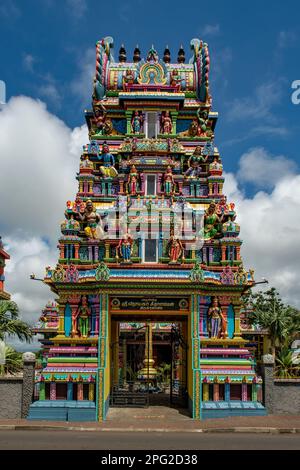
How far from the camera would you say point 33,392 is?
23.3 m

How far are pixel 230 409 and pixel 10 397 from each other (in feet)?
33.6

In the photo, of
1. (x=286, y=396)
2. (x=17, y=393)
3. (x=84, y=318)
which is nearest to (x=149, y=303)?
(x=84, y=318)

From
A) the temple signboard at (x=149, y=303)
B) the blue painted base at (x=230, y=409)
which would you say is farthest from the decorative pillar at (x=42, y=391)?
the blue painted base at (x=230, y=409)

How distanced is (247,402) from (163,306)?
5.95m

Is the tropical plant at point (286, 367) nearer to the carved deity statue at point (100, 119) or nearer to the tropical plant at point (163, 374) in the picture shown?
Result: the carved deity statue at point (100, 119)

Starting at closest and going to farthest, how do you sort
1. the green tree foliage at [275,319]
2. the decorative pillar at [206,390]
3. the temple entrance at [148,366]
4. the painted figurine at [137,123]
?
the decorative pillar at [206,390]
the temple entrance at [148,366]
the painted figurine at [137,123]
the green tree foliage at [275,319]

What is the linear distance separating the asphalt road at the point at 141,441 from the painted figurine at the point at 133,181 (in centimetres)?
1269

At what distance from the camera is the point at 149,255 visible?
25000 mm

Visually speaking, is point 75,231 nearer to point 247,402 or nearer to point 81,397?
point 81,397

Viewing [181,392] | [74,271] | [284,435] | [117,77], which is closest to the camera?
[284,435]

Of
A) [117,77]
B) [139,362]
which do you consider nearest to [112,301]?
[117,77]

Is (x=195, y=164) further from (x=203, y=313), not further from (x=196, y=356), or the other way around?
(x=196, y=356)

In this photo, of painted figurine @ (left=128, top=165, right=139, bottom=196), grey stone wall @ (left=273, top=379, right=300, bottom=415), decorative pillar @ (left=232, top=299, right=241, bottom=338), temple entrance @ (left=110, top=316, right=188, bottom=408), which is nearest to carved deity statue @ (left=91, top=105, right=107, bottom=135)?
painted figurine @ (left=128, top=165, right=139, bottom=196)

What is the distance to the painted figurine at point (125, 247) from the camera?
2436cm
